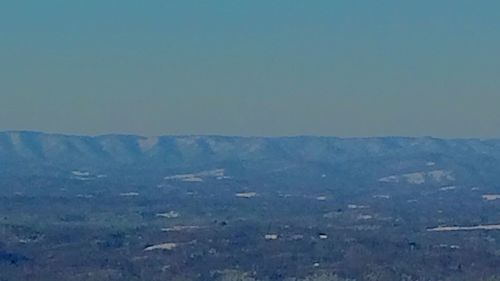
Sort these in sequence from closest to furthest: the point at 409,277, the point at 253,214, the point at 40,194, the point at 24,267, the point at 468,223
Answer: the point at 409,277 → the point at 24,267 → the point at 468,223 → the point at 253,214 → the point at 40,194

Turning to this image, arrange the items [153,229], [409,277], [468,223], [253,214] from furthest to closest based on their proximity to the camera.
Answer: [253,214] < [468,223] < [153,229] < [409,277]

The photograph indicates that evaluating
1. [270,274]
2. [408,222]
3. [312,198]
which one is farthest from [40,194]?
[270,274]

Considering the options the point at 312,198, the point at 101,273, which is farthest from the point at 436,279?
the point at 312,198

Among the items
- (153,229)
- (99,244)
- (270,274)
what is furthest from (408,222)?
(270,274)

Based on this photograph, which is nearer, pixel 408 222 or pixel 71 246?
pixel 71 246

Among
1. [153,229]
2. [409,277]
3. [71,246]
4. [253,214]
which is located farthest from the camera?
[253,214]

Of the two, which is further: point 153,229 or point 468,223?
point 468,223

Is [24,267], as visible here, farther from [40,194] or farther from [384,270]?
[40,194]

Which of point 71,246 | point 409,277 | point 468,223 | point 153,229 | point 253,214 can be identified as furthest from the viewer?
point 253,214
